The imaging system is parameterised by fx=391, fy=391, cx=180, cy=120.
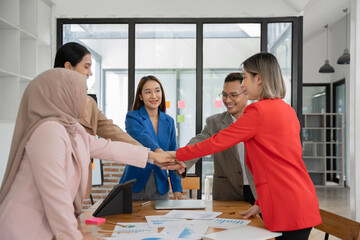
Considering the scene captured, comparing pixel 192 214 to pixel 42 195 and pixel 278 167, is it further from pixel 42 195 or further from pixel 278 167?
pixel 42 195

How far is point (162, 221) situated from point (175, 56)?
3.59m

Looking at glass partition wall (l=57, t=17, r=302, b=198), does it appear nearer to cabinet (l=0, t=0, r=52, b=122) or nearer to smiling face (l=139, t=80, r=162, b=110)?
cabinet (l=0, t=0, r=52, b=122)

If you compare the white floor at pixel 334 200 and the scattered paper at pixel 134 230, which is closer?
the scattered paper at pixel 134 230

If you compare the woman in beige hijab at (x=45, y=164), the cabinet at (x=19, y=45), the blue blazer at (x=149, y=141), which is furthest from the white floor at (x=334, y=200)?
the woman in beige hijab at (x=45, y=164)

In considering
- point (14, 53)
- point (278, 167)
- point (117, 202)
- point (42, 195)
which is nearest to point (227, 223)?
point (278, 167)

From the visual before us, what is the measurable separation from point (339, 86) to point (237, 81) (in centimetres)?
872

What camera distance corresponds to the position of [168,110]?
5.28 metres

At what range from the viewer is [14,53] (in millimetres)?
4035

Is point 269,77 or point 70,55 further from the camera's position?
point 70,55

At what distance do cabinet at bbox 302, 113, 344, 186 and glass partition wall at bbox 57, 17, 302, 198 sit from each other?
18.3 feet

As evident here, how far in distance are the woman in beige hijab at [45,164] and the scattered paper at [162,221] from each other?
0.50m

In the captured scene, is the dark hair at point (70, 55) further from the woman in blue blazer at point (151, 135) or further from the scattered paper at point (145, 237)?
the scattered paper at point (145, 237)

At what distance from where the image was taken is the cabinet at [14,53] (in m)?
3.95

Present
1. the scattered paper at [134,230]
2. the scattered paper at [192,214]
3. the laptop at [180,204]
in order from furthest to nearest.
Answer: the laptop at [180,204] → the scattered paper at [192,214] → the scattered paper at [134,230]
